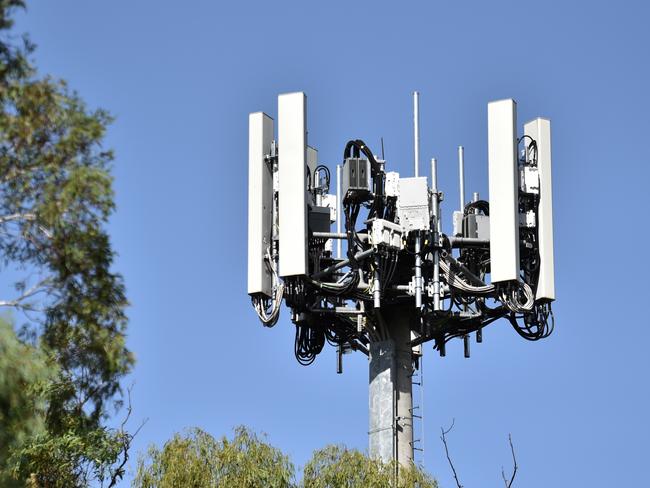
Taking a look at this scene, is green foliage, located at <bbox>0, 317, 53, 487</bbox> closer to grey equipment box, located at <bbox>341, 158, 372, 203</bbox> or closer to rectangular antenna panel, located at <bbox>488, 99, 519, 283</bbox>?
grey equipment box, located at <bbox>341, 158, 372, 203</bbox>

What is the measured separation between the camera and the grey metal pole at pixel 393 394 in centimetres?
5194

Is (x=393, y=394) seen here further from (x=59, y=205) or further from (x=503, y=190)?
(x=59, y=205)

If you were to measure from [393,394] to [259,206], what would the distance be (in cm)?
647

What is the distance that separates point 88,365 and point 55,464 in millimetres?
18603

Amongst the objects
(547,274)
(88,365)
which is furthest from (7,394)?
(547,274)

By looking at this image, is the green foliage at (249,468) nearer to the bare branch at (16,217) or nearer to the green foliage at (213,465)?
the green foliage at (213,465)

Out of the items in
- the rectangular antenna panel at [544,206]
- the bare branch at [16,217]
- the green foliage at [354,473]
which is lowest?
the green foliage at [354,473]

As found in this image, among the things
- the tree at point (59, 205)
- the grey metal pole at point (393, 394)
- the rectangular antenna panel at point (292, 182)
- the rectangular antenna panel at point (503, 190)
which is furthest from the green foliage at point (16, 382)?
the grey metal pole at point (393, 394)

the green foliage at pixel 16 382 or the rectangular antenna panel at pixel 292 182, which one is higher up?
the rectangular antenna panel at pixel 292 182

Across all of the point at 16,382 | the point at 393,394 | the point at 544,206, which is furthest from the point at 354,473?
the point at 16,382

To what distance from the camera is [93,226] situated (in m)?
32.3

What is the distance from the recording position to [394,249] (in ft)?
165

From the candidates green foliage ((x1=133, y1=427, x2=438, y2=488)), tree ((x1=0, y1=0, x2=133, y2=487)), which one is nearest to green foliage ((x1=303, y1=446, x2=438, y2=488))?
green foliage ((x1=133, y1=427, x2=438, y2=488))

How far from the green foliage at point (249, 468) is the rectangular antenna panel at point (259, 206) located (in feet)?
15.3
